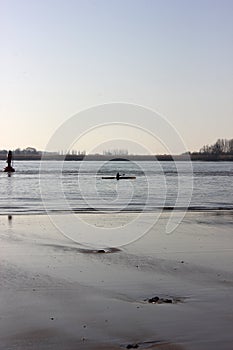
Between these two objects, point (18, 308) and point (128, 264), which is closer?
point (18, 308)

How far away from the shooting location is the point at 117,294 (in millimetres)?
10031

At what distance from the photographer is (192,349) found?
7211mm

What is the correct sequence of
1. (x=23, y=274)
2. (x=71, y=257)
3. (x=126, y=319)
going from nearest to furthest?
(x=126, y=319) → (x=23, y=274) → (x=71, y=257)

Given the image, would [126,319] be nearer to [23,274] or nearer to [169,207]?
[23,274]

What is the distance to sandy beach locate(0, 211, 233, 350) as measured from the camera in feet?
25.2

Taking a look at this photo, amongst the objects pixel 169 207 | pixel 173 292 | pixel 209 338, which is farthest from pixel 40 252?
pixel 169 207

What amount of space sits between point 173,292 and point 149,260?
3.26 meters

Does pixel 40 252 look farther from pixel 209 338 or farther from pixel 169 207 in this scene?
pixel 169 207

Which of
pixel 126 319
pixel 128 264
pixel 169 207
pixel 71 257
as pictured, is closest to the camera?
pixel 126 319

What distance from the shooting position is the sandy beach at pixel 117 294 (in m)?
7.69

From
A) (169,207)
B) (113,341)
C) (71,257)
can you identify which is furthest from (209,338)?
(169,207)

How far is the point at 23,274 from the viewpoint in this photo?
1158cm

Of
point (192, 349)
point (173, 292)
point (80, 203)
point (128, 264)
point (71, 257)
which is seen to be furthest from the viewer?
point (80, 203)

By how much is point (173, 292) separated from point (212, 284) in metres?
1.02
